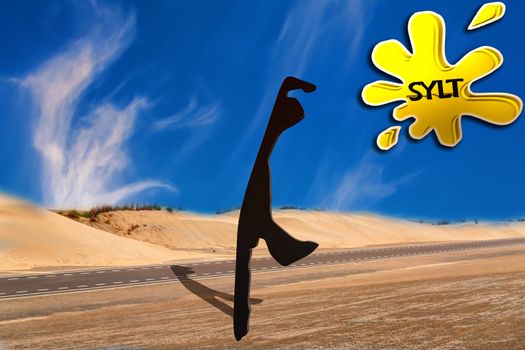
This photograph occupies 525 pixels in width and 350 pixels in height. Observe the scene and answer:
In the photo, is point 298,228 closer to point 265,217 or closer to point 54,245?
point 54,245

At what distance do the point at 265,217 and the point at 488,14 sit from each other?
9.51m

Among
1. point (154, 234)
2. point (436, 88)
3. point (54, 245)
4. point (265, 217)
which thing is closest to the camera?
point (265, 217)

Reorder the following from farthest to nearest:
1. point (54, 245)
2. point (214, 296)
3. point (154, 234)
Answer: point (154, 234)
point (54, 245)
point (214, 296)

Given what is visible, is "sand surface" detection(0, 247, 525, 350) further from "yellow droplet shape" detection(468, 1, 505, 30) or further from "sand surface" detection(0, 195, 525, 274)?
"sand surface" detection(0, 195, 525, 274)

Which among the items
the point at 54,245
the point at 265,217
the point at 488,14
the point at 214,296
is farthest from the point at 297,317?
the point at 54,245

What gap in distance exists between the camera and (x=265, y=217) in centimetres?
868

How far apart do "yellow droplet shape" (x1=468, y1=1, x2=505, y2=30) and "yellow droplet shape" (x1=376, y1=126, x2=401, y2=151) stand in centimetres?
350

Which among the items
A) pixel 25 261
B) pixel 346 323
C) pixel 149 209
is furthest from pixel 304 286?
pixel 149 209

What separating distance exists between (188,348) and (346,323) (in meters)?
4.17

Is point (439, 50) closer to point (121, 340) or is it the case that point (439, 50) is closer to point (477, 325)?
point (477, 325)

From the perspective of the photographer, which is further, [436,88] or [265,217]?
[436,88]

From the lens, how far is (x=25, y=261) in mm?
39656

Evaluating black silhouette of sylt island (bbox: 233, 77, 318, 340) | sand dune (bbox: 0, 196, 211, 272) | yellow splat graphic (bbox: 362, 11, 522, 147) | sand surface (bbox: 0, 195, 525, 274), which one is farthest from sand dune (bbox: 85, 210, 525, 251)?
black silhouette of sylt island (bbox: 233, 77, 318, 340)

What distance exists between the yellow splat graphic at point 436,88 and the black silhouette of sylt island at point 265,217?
222 inches
